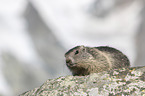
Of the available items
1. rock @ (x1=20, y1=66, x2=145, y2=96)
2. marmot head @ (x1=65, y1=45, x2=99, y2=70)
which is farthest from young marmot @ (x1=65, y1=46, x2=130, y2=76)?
rock @ (x1=20, y1=66, x2=145, y2=96)

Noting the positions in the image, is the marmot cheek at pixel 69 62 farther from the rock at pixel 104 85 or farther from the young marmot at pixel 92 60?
the rock at pixel 104 85

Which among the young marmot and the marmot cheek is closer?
the marmot cheek

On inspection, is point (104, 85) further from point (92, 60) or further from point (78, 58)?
point (92, 60)

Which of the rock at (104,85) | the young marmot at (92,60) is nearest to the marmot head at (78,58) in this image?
the young marmot at (92,60)

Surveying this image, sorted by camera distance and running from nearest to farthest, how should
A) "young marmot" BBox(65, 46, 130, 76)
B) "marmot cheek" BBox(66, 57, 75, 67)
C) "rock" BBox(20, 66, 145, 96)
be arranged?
"rock" BBox(20, 66, 145, 96) → "marmot cheek" BBox(66, 57, 75, 67) → "young marmot" BBox(65, 46, 130, 76)

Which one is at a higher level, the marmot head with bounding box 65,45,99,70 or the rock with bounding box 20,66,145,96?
the marmot head with bounding box 65,45,99,70

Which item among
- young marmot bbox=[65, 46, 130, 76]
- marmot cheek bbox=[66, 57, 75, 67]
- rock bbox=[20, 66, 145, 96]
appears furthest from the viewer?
young marmot bbox=[65, 46, 130, 76]

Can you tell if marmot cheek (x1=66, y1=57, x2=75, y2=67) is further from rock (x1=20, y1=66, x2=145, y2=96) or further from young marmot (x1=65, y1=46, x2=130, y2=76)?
rock (x1=20, y1=66, x2=145, y2=96)

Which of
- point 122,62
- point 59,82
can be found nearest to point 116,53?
point 122,62
